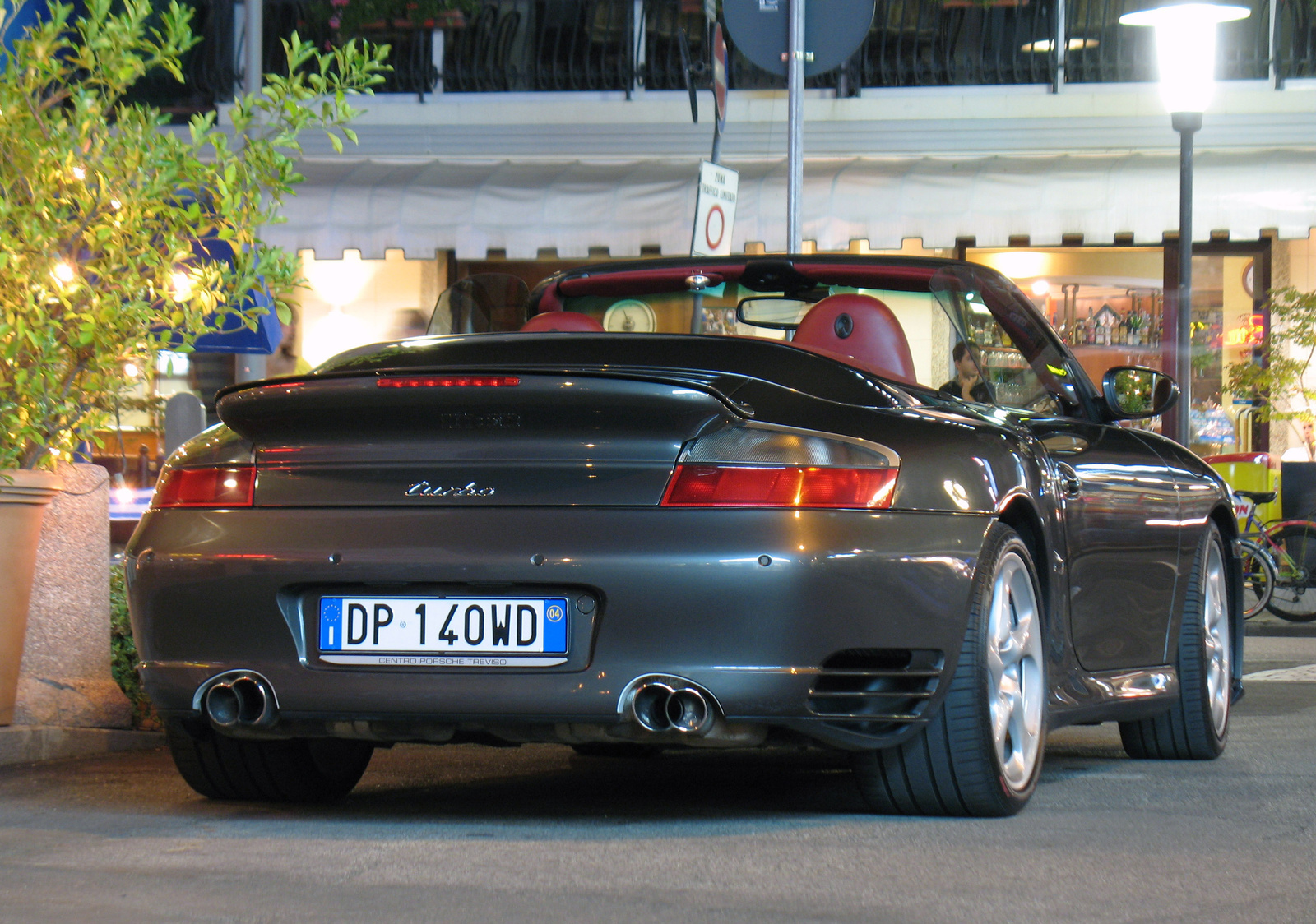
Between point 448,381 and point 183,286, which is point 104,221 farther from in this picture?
point 448,381

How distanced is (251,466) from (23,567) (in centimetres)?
201

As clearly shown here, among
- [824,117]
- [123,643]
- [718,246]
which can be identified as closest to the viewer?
[123,643]

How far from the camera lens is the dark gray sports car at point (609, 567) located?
4066mm

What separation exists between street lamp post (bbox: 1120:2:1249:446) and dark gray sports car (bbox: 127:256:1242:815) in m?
8.34

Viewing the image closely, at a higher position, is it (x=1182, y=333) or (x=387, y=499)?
(x=1182, y=333)

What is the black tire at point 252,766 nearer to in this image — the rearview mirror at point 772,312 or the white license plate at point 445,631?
the white license plate at point 445,631

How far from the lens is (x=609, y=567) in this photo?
→ 4062 millimetres

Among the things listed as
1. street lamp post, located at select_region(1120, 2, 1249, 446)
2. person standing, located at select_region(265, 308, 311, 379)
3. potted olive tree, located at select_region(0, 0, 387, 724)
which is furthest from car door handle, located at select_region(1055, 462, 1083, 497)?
person standing, located at select_region(265, 308, 311, 379)

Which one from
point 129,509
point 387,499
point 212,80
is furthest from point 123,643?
point 212,80

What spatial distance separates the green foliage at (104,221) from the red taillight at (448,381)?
2039 millimetres

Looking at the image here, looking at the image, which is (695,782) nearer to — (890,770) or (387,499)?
(890,770)

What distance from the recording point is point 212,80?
1823 centimetres

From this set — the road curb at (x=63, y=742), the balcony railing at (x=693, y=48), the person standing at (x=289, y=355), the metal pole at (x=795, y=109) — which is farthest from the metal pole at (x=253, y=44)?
the road curb at (x=63, y=742)

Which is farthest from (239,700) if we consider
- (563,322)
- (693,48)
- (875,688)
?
(693,48)
